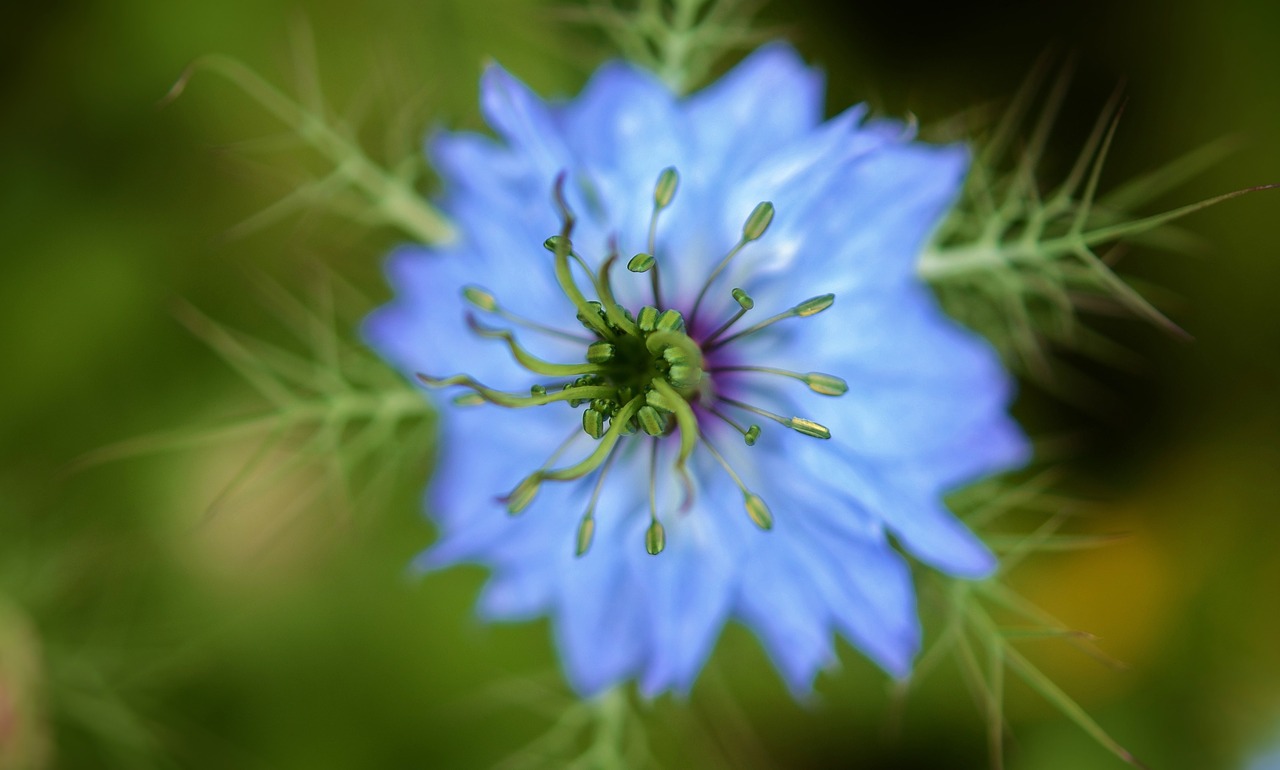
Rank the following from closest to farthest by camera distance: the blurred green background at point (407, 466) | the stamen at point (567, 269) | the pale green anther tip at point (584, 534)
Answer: the stamen at point (567, 269)
the pale green anther tip at point (584, 534)
the blurred green background at point (407, 466)

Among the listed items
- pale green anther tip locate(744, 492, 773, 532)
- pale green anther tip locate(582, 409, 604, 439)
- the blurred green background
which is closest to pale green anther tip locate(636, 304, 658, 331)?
pale green anther tip locate(582, 409, 604, 439)

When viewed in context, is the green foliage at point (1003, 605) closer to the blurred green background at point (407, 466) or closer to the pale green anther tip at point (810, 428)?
the blurred green background at point (407, 466)

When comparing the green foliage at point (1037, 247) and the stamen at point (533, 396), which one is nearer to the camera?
the stamen at point (533, 396)

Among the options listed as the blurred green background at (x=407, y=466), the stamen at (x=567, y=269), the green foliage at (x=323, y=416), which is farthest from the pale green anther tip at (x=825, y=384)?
the blurred green background at (x=407, y=466)

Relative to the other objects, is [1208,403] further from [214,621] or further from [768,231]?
[214,621]

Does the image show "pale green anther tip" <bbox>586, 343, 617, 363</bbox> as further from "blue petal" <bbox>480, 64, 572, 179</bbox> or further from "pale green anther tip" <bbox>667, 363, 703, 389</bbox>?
"blue petal" <bbox>480, 64, 572, 179</bbox>

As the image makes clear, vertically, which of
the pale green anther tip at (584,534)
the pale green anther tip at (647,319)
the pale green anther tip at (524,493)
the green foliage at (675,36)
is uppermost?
the green foliage at (675,36)
